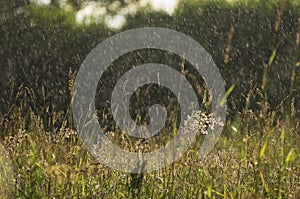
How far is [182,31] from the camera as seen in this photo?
10.4 meters

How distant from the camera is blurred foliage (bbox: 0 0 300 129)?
975cm

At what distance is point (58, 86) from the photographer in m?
9.73

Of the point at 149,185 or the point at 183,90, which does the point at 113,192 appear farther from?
the point at 183,90

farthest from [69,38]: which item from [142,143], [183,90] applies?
[142,143]

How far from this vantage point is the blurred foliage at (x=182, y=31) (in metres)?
9.75

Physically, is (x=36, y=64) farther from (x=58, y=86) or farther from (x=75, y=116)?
(x=75, y=116)

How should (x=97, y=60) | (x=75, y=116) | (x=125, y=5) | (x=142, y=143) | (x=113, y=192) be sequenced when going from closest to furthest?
1. (x=113, y=192)
2. (x=142, y=143)
3. (x=75, y=116)
4. (x=97, y=60)
5. (x=125, y=5)

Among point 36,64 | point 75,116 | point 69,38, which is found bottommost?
point 75,116

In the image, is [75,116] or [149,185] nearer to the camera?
[149,185]

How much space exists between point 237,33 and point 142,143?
747 centimetres

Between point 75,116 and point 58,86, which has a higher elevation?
point 58,86

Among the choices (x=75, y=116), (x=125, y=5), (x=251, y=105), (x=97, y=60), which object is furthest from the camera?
(x=125, y=5)

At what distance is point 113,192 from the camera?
283 centimetres

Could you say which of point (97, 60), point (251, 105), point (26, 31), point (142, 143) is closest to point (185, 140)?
point (142, 143)
